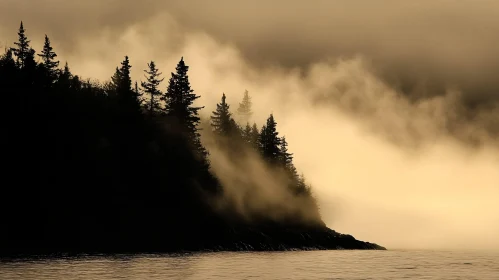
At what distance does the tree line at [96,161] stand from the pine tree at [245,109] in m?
44.3

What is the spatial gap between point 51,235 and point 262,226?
48598mm

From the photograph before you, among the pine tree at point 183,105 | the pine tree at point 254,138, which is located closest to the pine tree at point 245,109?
the pine tree at point 254,138

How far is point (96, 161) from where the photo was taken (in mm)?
80125

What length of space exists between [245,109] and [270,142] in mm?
18511

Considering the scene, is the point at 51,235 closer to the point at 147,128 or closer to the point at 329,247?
the point at 147,128

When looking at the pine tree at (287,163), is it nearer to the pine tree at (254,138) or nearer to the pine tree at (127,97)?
the pine tree at (254,138)

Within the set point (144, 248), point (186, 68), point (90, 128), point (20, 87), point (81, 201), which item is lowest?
point (144, 248)

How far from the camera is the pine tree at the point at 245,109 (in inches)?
5856

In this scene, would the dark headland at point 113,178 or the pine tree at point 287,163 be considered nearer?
the dark headland at point 113,178

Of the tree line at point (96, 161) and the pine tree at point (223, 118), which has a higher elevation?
the pine tree at point (223, 118)

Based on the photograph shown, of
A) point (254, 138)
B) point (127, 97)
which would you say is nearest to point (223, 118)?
point (254, 138)

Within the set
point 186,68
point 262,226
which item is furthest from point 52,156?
point 262,226

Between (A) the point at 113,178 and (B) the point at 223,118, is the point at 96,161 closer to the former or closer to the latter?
(A) the point at 113,178

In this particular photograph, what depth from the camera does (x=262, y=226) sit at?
107 meters
